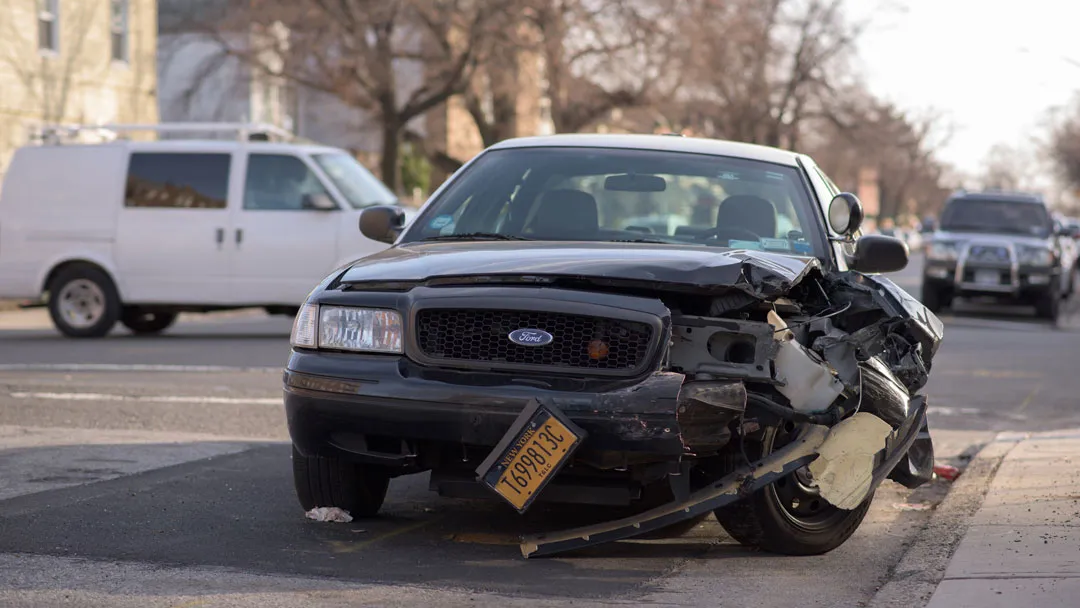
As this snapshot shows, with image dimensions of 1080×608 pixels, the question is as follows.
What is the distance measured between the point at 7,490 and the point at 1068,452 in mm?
5211

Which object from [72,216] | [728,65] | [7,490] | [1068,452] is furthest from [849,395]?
[728,65]

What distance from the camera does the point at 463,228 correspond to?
267 inches

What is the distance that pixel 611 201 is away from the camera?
711 cm

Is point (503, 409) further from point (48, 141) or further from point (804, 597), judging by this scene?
point (48, 141)

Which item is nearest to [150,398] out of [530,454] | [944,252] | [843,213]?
[843,213]

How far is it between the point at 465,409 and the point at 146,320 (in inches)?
494

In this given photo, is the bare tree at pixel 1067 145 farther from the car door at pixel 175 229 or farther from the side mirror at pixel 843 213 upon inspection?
the side mirror at pixel 843 213

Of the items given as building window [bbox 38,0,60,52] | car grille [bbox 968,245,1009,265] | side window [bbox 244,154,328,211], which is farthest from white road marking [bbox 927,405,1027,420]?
building window [bbox 38,0,60,52]

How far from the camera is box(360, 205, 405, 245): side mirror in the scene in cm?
725

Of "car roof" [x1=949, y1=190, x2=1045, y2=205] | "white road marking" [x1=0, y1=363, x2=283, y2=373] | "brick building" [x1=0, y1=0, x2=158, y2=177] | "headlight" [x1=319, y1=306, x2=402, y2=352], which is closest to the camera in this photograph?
"headlight" [x1=319, y1=306, x2=402, y2=352]

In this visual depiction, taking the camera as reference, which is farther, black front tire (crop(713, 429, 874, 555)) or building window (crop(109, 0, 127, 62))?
building window (crop(109, 0, 127, 62))

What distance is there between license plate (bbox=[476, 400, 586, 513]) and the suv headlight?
22.7 inches

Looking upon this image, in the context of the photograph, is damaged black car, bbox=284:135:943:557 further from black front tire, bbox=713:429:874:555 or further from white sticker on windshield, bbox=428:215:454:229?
white sticker on windshield, bbox=428:215:454:229

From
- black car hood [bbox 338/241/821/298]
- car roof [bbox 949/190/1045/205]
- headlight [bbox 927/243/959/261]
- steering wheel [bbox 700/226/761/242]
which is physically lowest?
headlight [bbox 927/243/959/261]
